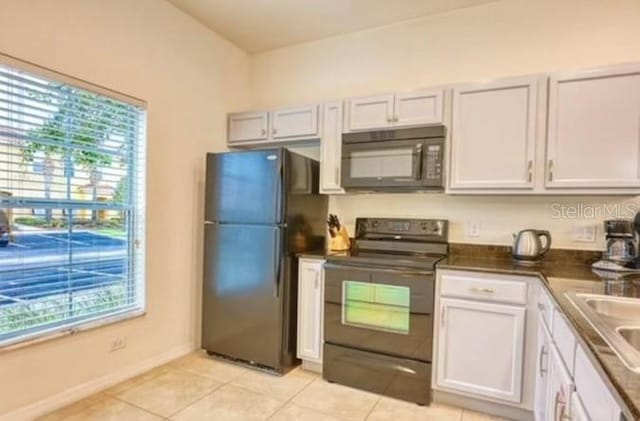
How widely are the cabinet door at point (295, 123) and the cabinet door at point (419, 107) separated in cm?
65

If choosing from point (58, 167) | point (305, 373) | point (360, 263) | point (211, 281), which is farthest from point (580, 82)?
point (58, 167)

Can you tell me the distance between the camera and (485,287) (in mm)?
2162

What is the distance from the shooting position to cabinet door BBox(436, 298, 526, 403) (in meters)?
2.09

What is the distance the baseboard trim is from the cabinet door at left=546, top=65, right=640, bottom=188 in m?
2.90

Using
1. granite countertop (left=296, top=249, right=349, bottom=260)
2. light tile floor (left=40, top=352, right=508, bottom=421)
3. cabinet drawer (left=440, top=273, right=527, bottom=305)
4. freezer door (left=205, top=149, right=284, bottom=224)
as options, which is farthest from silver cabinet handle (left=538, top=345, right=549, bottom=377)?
freezer door (left=205, top=149, right=284, bottom=224)

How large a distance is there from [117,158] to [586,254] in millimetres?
3129

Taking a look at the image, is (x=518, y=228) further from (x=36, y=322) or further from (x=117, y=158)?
(x=36, y=322)

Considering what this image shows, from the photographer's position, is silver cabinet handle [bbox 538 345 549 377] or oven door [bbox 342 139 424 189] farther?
oven door [bbox 342 139 424 189]

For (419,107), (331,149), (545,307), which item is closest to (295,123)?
(331,149)

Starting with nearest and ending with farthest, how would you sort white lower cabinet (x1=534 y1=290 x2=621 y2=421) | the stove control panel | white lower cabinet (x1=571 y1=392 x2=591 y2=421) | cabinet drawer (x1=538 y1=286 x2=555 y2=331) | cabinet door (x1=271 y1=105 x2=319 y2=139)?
white lower cabinet (x1=534 y1=290 x2=621 y2=421) → white lower cabinet (x1=571 y1=392 x2=591 y2=421) → cabinet drawer (x1=538 y1=286 x2=555 y2=331) → the stove control panel → cabinet door (x1=271 y1=105 x2=319 y2=139)

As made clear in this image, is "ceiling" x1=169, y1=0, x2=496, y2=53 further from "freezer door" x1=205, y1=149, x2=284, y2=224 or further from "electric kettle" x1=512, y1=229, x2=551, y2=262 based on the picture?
"electric kettle" x1=512, y1=229, x2=551, y2=262

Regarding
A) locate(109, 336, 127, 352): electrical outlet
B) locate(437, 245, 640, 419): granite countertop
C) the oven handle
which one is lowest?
locate(109, 336, 127, 352): electrical outlet

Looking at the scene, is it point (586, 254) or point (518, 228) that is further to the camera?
point (518, 228)

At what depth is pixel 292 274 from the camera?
2.73 metres
